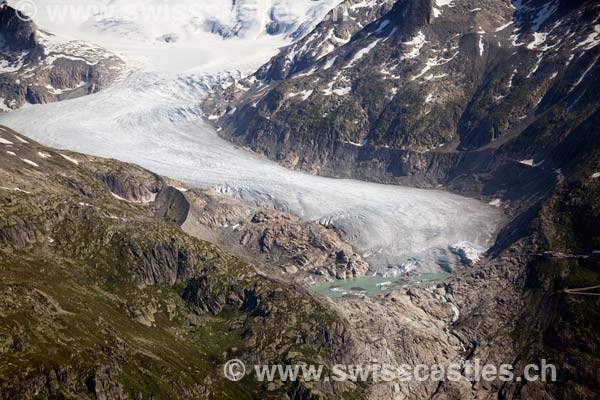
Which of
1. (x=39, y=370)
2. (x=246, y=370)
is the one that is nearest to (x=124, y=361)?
(x=39, y=370)

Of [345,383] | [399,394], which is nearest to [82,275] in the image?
[345,383]

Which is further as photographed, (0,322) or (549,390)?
(549,390)

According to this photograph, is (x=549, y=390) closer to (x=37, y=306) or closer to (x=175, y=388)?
(x=175, y=388)

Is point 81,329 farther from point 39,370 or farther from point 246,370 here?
point 246,370

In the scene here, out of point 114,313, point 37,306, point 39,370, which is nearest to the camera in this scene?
point 39,370

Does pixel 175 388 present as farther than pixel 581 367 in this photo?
No

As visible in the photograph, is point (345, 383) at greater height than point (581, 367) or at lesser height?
lesser

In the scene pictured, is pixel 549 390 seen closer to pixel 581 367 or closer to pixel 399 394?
pixel 581 367

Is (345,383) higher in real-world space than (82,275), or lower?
lower

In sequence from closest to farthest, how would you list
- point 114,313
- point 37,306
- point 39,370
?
point 39,370, point 37,306, point 114,313
